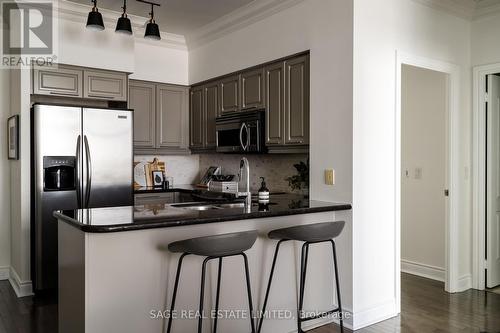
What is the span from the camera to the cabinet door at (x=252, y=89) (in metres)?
4.09

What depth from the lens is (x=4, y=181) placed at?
443 cm

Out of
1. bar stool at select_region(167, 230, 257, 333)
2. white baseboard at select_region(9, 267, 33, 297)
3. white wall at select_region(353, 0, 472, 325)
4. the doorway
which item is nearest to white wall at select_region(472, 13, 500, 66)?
the doorway

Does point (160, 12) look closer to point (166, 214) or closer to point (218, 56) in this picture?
point (218, 56)

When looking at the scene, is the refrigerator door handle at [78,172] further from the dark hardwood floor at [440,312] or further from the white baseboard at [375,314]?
the white baseboard at [375,314]

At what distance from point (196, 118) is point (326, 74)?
2304 mm

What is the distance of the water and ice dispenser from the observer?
3879mm

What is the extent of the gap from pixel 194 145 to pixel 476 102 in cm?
325

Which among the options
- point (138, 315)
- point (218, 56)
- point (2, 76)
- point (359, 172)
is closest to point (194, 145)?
point (218, 56)

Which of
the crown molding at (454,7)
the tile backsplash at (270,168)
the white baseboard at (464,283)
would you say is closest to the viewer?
the crown molding at (454,7)

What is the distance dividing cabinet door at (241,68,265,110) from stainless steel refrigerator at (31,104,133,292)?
128 centimetres

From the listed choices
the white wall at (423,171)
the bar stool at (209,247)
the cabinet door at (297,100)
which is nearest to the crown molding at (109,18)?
the cabinet door at (297,100)

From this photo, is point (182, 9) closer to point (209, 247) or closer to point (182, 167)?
point (182, 167)

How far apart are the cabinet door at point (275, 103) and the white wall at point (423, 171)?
1.77m

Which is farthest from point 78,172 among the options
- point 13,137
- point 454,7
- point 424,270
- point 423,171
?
point 454,7
